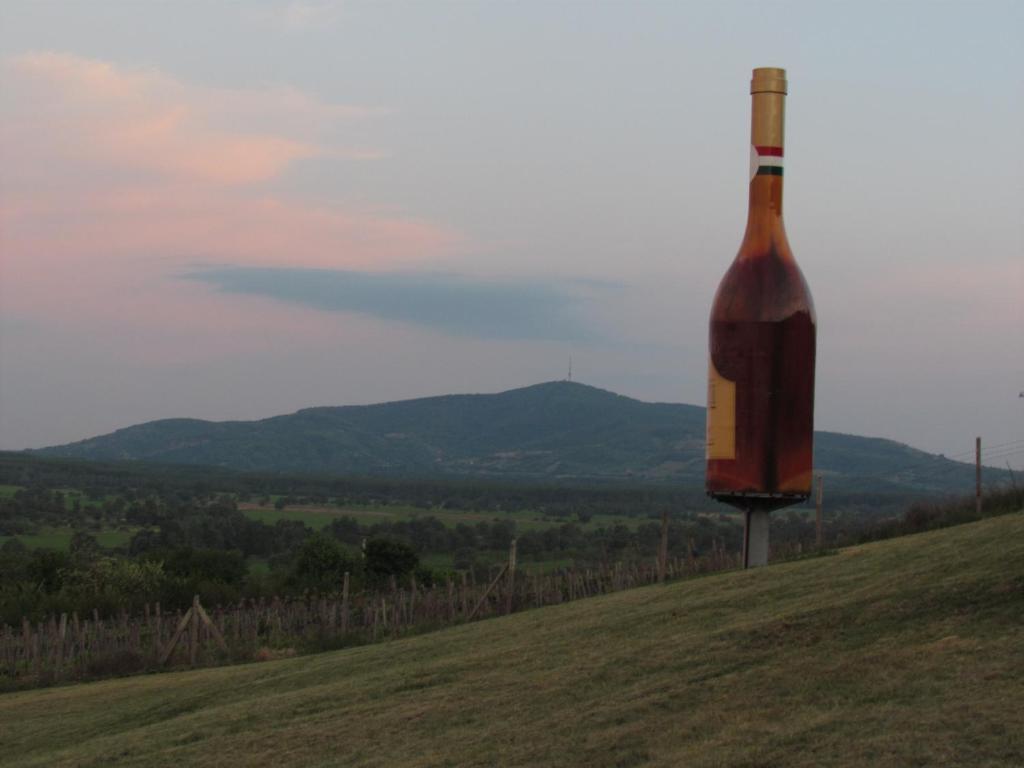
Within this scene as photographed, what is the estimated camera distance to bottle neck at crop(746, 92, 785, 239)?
23.1m

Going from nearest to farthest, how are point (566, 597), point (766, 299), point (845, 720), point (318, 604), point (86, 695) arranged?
point (845, 720), point (766, 299), point (86, 695), point (566, 597), point (318, 604)

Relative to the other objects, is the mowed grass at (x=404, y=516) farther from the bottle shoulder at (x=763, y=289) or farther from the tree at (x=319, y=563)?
the bottle shoulder at (x=763, y=289)

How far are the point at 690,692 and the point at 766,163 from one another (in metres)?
11.8

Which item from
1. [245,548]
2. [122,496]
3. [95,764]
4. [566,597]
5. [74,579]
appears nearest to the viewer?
[95,764]

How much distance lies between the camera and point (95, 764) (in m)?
17.1

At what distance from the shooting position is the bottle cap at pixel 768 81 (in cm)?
2328

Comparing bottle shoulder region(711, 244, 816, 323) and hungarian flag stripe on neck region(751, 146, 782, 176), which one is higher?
hungarian flag stripe on neck region(751, 146, 782, 176)

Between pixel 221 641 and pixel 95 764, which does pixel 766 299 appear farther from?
pixel 221 641

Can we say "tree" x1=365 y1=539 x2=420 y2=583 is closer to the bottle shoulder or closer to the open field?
the open field

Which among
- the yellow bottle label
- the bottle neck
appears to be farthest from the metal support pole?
the bottle neck

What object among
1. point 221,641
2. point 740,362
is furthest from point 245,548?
point 740,362

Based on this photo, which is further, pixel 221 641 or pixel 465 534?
pixel 465 534

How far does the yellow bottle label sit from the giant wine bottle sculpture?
0.6 inches

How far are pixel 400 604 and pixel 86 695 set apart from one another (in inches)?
611
